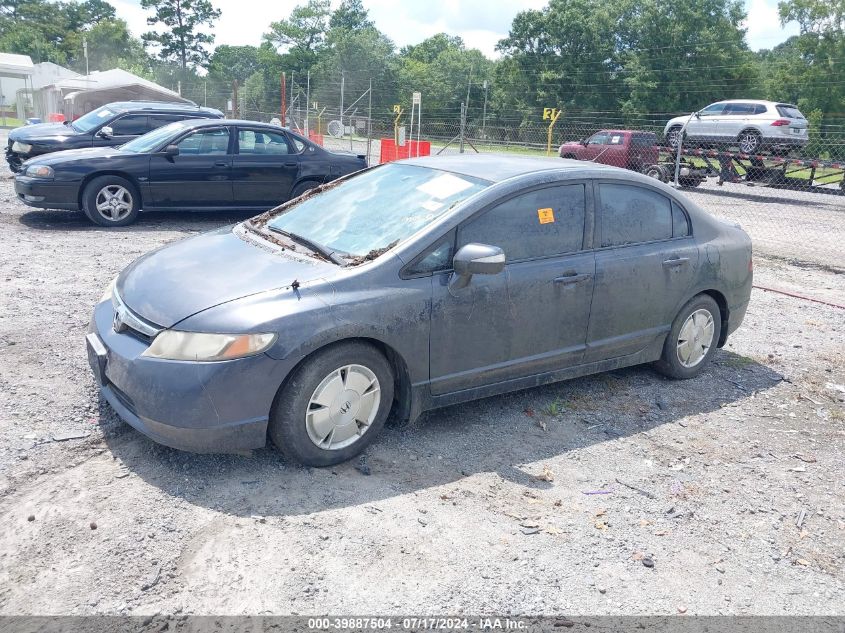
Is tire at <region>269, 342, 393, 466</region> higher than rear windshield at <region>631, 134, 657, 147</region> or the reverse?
the reverse

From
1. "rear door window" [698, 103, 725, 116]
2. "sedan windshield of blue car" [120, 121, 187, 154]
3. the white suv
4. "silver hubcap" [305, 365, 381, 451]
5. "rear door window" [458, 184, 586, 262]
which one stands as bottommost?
"silver hubcap" [305, 365, 381, 451]

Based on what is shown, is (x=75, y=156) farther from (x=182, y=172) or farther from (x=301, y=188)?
(x=301, y=188)

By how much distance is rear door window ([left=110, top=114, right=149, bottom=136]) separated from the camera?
12906 millimetres

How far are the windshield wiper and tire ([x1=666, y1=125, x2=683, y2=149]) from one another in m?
19.9

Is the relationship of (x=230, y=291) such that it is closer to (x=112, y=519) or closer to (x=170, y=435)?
(x=170, y=435)

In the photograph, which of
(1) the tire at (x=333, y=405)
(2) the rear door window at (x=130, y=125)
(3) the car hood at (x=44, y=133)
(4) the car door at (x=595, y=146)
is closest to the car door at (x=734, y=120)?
(4) the car door at (x=595, y=146)

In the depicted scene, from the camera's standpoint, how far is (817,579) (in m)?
3.39

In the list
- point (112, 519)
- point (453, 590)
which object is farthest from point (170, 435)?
point (453, 590)

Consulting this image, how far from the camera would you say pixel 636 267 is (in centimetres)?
505

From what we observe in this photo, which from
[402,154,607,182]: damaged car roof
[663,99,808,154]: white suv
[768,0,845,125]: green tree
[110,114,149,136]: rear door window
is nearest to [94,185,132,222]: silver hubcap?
[110,114,149,136]: rear door window

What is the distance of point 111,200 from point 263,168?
7.02ft

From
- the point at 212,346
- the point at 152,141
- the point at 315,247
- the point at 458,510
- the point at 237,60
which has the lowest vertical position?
the point at 458,510

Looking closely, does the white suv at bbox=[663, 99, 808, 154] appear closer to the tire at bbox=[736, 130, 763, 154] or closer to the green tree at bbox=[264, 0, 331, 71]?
the tire at bbox=[736, 130, 763, 154]

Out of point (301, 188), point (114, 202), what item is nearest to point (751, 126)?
point (301, 188)
